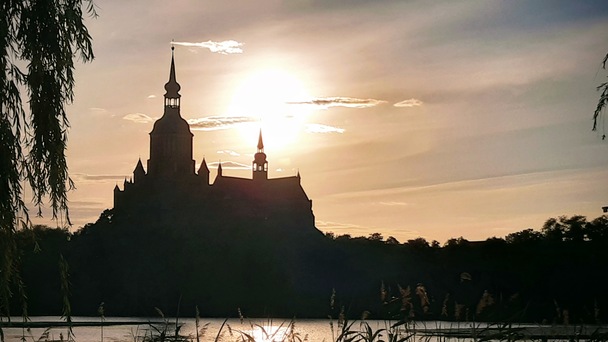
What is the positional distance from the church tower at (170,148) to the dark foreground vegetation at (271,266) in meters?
19.2

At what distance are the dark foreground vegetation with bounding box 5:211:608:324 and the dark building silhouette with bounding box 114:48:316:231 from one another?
12766 mm

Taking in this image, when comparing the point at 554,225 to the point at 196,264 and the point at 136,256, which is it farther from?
the point at 136,256

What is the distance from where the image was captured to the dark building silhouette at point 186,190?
152 metres

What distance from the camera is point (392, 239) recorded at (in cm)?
11250

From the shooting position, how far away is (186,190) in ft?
509

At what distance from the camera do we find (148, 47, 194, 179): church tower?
513 ft

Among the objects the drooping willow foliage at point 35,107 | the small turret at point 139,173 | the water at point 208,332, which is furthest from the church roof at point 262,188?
the drooping willow foliage at point 35,107

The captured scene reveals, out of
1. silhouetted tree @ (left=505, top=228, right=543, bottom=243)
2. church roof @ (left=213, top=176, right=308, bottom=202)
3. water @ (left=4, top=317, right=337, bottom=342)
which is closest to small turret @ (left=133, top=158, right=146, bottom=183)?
church roof @ (left=213, top=176, right=308, bottom=202)

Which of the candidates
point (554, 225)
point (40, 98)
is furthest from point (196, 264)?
point (40, 98)

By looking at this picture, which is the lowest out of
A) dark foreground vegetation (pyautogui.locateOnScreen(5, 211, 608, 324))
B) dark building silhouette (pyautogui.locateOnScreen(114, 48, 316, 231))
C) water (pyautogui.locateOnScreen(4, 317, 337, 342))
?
water (pyautogui.locateOnScreen(4, 317, 337, 342))

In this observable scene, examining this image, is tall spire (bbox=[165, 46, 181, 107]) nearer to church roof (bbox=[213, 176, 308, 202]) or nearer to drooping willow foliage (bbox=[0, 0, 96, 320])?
church roof (bbox=[213, 176, 308, 202])

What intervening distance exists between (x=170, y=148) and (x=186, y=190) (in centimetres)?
686

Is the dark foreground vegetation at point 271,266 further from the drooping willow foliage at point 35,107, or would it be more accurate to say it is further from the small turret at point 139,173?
the drooping willow foliage at point 35,107

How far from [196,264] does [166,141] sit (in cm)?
4720
